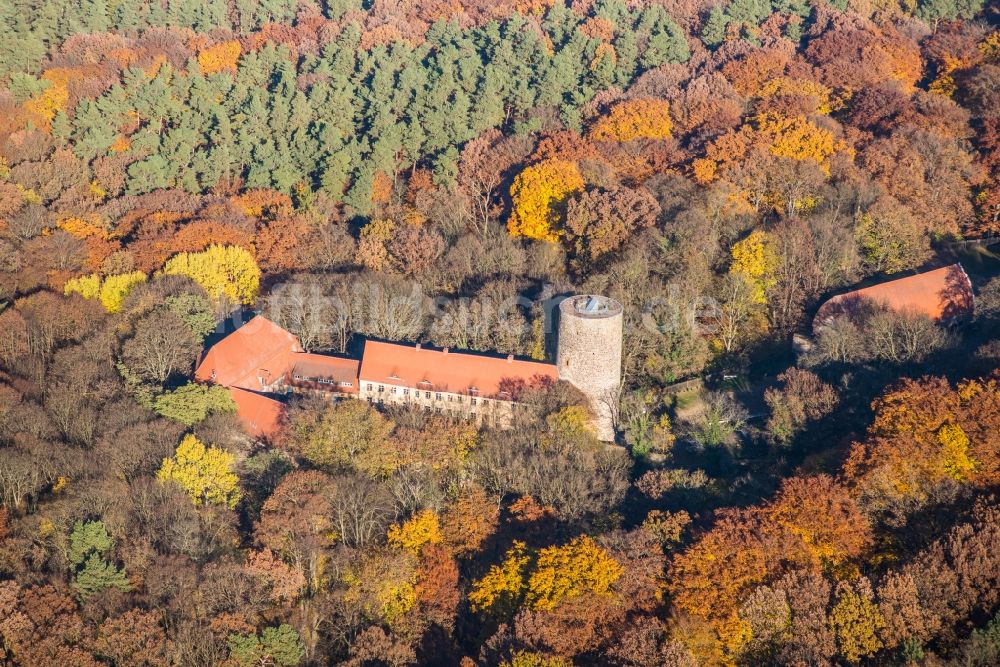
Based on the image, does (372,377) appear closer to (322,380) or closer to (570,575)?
(322,380)

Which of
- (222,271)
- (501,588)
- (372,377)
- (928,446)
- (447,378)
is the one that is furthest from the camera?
(222,271)

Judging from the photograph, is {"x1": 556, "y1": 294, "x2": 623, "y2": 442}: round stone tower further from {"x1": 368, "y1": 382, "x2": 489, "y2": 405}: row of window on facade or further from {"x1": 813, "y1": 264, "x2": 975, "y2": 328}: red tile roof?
{"x1": 813, "y1": 264, "x2": 975, "y2": 328}: red tile roof

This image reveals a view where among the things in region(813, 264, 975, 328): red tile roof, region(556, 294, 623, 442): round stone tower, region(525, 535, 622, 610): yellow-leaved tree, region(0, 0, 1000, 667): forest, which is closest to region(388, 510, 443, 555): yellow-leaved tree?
region(0, 0, 1000, 667): forest

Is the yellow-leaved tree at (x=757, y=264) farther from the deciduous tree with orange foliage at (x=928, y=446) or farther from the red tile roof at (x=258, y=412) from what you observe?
the red tile roof at (x=258, y=412)

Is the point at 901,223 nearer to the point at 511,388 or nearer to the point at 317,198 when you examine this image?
the point at 511,388

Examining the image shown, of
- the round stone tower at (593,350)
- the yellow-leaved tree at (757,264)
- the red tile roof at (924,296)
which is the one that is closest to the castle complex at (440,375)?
the round stone tower at (593,350)

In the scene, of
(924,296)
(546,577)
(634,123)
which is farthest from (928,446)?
(634,123)
